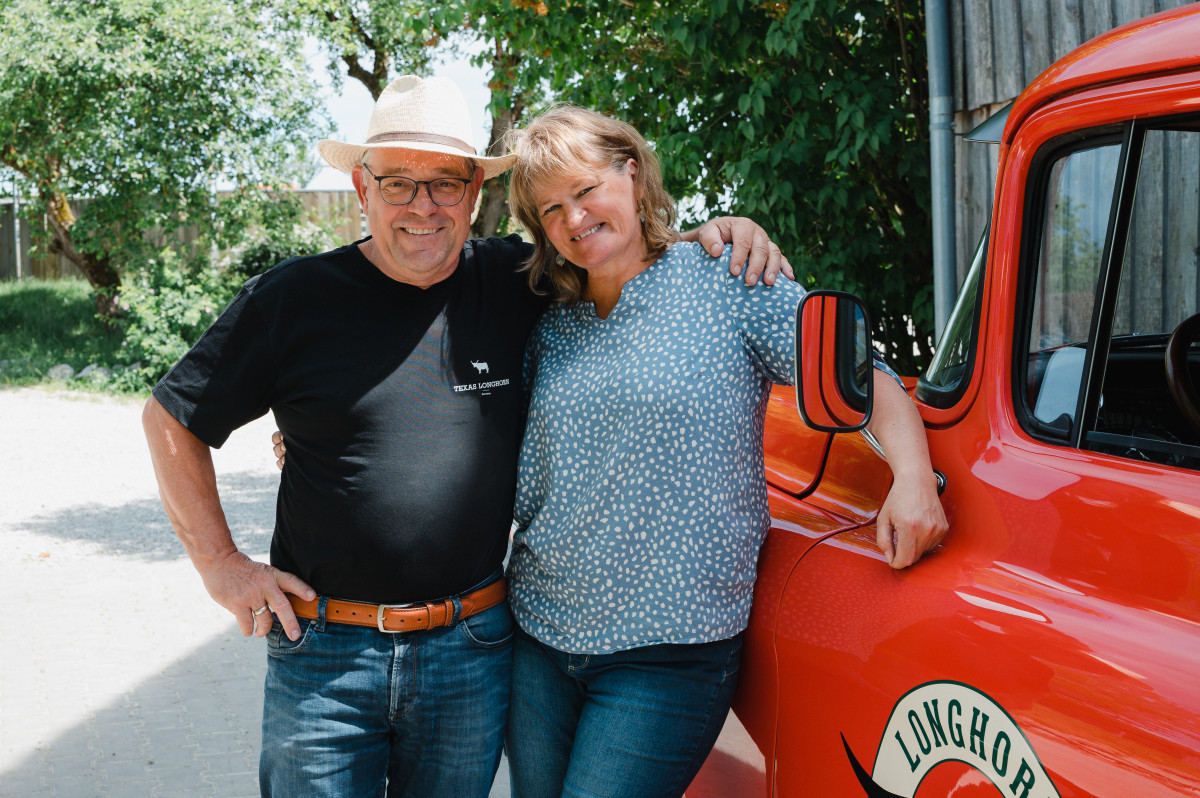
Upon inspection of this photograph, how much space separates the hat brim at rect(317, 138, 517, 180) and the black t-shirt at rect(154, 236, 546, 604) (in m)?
0.32

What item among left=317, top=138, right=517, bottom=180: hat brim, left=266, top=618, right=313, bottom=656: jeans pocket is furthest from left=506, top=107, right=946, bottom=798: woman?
left=266, top=618, right=313, bottom=656: jeans pocket

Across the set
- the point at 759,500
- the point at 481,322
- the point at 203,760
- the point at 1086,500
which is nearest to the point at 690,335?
the point at 759,500

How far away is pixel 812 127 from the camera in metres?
5.99

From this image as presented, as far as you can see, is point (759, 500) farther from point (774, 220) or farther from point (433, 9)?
point (433, 9)

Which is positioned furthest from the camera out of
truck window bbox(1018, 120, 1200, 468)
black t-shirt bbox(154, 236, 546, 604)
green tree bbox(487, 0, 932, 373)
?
green tree bbox(487, 0, 932, 373)

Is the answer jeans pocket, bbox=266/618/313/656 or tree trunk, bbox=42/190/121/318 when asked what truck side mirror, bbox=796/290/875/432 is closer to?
jeans pocket, bbox=266/618/313/656

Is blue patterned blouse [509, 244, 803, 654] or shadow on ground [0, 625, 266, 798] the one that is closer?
blue patterned blouse [509, 244, 803, 654]

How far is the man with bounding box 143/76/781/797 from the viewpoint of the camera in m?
2.37

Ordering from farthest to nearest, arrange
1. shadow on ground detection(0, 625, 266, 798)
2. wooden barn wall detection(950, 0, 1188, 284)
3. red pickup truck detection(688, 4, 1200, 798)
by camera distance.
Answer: wooden barn wall detection(950, 0, 1188, 284)
shadow on ground detection(0, 625, 266, 798)
red pickup truck detection(688, 4, 1200, 798)

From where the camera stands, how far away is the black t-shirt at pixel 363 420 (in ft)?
7.75

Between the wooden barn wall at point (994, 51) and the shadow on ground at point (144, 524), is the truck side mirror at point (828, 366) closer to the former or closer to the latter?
the wooden barn wall at point (994, 51)

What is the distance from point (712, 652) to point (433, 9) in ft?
20.0

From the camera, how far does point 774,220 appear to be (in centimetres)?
604

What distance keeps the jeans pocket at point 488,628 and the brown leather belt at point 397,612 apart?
2cm
